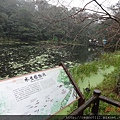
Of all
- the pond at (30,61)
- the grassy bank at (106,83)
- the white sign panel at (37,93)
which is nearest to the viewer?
the white sign panel at (37,93)

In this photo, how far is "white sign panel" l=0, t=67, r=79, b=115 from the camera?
4.92 ft

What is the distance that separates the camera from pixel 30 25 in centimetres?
2748

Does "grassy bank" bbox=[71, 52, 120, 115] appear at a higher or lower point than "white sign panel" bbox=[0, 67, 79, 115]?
lower

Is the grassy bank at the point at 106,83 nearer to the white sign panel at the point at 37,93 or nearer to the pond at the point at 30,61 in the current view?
the pond at the point at 30,61

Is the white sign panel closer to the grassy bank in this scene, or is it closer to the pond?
the pond

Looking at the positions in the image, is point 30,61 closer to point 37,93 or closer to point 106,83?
point 106,83

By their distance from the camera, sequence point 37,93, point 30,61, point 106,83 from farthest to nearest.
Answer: point 30,61 → point 106,83 → point 37,93

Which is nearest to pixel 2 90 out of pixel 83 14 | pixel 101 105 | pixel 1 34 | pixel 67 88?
pixel 67 88

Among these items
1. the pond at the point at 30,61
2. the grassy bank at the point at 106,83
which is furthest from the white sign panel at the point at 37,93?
the grassy bank at the point at 106,83

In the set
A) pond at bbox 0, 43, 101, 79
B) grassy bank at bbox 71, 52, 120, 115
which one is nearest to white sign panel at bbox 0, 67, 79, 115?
pond at bbox 0, 43, 101, 79

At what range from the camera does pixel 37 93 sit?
5.67ft

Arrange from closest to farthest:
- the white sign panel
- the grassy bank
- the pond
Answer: the white sign panel
the grassy bank
the pond

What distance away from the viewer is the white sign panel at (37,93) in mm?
1501

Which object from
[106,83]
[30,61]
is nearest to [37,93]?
[106,83]
